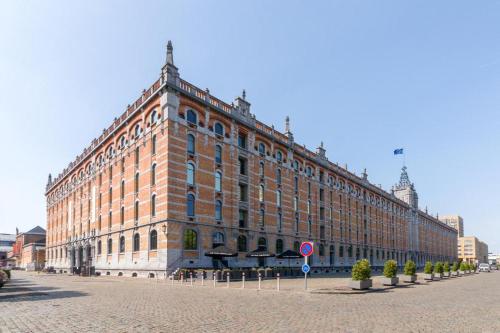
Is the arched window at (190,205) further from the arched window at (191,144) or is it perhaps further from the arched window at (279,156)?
the arched window at (279,156)

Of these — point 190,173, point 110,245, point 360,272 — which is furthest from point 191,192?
point 360,272

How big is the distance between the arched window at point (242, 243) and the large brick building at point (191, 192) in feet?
0.49

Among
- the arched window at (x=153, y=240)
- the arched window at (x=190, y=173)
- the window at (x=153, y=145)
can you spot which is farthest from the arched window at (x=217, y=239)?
the window at (x=153, y=145)

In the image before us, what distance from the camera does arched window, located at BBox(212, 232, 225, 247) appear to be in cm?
3664

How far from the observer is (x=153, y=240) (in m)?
34.8

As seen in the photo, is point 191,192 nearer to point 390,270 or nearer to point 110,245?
point 110,245

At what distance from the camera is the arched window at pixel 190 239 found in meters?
34.0

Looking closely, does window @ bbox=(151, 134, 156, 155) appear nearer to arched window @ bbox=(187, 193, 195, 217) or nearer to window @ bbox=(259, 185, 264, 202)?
arched window @ bbox=(187, 193, 195, 217)

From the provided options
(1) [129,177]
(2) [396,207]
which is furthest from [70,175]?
(2) [396,207]

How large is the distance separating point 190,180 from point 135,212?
7.10 meters

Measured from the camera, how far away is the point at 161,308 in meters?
13.2

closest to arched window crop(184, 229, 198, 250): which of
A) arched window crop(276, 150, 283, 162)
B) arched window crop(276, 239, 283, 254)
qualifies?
arched window crop(276, 239, 283, 254)

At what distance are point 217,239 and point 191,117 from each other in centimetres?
1188

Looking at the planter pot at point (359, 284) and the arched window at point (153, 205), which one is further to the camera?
the arched window at point (153, 205)
